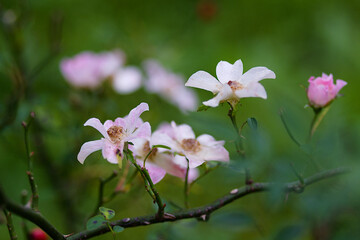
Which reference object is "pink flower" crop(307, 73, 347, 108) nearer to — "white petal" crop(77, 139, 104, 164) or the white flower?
the white flower

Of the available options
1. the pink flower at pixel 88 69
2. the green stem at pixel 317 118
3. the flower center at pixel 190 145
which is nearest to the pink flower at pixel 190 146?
the flower center at pixel 190 145

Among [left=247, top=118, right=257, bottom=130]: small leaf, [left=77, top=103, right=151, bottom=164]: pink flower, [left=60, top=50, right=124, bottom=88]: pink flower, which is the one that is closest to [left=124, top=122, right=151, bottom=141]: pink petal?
[left=77, top=103, right=151, bottom=164]: pink flower

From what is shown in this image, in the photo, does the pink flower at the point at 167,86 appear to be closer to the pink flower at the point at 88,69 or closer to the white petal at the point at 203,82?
the pink flower at the point at 88,69

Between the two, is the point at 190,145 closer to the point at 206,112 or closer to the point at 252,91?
the point at 252,91

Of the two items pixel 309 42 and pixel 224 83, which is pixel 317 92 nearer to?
pixel 224 83

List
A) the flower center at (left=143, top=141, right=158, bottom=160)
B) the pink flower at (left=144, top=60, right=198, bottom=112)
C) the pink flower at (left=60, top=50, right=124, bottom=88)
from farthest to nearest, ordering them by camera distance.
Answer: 1. the pink flower at (left=144, top=60, right=198, bottom=112)
2. the pink flower at (left=60, top=50, right=124, bottom=88)
3. the flower center at (left=143, top=141, right=158, bottom=160)

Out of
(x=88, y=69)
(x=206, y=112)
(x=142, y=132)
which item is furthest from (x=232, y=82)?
(x=206, y=112)
